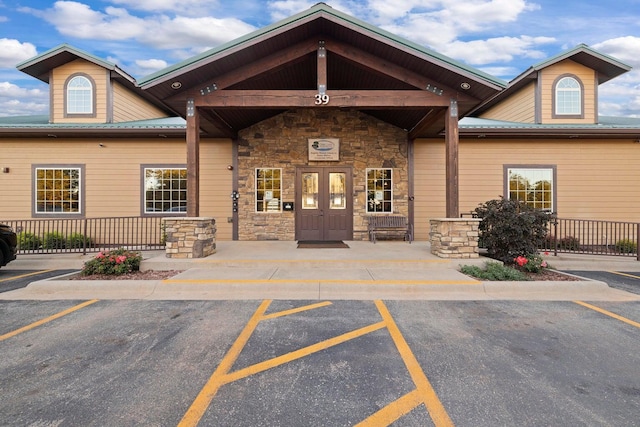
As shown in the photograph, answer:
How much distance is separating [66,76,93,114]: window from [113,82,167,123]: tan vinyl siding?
0.80 m

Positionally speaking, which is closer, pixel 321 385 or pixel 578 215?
pixel 321 385

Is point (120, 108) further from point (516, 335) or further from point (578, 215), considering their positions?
point (578, 215)

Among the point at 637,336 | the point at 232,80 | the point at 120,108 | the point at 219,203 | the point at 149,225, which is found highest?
the point at 120,108

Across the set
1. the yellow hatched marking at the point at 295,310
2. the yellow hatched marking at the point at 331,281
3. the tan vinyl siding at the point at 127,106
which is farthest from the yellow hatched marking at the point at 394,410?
the tan vinyl siding at the point at 127,106

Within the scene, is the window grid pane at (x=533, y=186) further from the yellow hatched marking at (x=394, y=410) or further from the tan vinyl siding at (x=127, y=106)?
the tan vinyl siding at (x=127, y=106)

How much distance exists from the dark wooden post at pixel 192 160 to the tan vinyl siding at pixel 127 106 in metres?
6.25

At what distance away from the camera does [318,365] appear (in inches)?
117

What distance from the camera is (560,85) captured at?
1153 centimetres

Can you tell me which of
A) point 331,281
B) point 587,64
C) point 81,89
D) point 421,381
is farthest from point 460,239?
point 81,89

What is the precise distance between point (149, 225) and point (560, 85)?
15841 mm

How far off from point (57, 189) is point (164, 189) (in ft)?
11.9

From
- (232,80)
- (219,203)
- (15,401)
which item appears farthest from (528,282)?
(219,203)

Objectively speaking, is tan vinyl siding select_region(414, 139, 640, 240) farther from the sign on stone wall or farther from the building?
the sign on stone wall

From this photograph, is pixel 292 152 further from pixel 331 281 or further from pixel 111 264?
→ pixel 111 264
